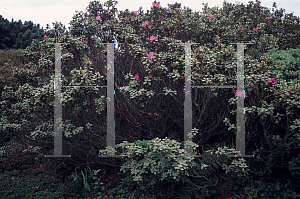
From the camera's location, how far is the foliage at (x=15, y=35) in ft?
51.9

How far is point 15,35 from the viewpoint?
653 inches

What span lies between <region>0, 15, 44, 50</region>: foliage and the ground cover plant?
10948 mm

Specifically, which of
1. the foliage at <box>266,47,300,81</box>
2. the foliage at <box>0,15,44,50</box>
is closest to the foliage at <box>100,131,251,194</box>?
the foliage at <box>266,47,300,81</box>

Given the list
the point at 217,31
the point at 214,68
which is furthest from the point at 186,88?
the point at 217,31

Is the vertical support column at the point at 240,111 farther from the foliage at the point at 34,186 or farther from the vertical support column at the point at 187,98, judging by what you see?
the foliage at the point at 34,186

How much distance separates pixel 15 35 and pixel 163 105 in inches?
602

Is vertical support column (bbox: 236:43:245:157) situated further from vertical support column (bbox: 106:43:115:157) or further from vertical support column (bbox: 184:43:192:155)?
vertical support column (bbox: 106:43:115:157)

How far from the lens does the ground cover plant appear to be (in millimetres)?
4062

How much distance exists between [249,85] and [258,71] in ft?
1.74

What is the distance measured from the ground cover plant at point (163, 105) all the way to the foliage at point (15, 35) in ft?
35.9

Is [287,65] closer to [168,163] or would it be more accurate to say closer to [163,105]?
[163,105]

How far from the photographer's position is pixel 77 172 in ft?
18.9

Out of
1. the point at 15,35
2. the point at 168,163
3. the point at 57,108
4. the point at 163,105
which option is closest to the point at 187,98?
the point at 163,105

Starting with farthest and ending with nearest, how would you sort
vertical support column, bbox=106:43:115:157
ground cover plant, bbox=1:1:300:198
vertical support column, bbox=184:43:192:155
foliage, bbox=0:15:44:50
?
1. foliage, bbox=0:15:44:50
2. vertical support column, bbox=106:43:115:157
3. vertical support column, bbox=184:43:192:155
4. ground cover plant, bbox=1:1:300:198
